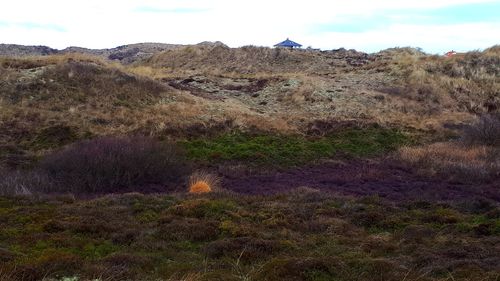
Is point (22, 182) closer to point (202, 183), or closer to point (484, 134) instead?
point (202, 183)

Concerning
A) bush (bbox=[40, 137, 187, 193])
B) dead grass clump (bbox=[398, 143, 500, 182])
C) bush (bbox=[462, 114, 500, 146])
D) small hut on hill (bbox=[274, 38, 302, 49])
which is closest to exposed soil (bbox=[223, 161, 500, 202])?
dead grass clump (bbox=[398, 143, 500, 182])

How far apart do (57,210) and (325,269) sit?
6.67m

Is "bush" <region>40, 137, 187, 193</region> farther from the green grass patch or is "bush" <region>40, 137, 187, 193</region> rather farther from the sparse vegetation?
the green grass patch

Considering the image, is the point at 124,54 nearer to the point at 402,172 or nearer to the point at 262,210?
the point at 402,172

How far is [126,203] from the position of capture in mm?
12688

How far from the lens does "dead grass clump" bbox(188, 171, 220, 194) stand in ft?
51.0

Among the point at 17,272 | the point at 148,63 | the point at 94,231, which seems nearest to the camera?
the point at 17,272

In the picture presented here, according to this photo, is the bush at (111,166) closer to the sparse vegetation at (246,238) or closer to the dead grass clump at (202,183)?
the dead grass clump at (202,183)

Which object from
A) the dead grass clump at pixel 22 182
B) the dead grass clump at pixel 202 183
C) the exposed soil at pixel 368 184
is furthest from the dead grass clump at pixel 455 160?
the dead grass clump at pixel 22 182

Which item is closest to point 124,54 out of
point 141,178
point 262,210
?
point 141,178

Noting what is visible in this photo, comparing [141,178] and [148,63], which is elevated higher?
[148,63]

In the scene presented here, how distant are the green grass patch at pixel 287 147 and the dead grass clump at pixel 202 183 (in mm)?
2204

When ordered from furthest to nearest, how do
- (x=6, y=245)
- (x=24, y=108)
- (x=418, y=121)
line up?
(x=418, y=121) → (x=24, y=108) → (x=6, y=245)

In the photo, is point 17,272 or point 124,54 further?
point 124,54
